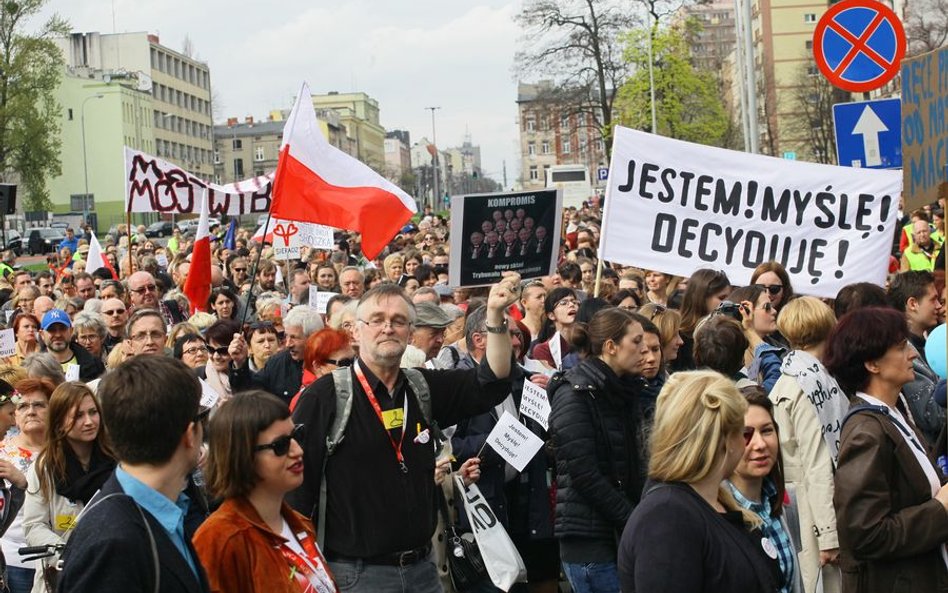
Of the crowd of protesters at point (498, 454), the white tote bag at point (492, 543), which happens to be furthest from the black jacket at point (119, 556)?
the white tote bag at point (492, 543)

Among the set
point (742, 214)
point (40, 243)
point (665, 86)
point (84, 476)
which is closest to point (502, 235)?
point (742, 214)

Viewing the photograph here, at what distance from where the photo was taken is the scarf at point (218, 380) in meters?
8.59

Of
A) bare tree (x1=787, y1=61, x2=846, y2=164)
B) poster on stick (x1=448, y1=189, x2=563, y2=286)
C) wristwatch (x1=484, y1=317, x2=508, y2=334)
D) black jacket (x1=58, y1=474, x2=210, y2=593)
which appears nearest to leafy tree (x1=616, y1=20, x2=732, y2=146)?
bare tree (x1=787, y1=61, x2=846, y2=164)

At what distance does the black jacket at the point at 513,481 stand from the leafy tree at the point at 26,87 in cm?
6222

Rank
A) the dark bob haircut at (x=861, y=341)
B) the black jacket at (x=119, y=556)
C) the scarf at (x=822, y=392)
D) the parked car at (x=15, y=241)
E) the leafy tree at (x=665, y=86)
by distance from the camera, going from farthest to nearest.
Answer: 1. the parked car at (x=15, y=241)
2. the leafy tree at (x=665, y=86)
3. the scarf at (x=822, y=392)
4. the dark bob haircut at (x=861, y=341)
5. the black jacket at (x=119, y=556)

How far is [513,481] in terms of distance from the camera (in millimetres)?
7578

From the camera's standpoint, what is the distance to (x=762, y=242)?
9.96 metres

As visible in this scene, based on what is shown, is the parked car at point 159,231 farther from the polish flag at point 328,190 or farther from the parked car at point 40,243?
the polish flag at point 328,190

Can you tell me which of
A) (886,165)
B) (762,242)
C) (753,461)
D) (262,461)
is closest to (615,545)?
(753,461)

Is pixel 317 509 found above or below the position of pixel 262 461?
below

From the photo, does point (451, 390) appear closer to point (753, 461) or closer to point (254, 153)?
point (753, 461)

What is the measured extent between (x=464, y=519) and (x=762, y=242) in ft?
13.2

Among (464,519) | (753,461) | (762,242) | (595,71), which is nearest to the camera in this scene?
(753,461)

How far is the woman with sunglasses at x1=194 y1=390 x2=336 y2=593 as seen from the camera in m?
4.19
